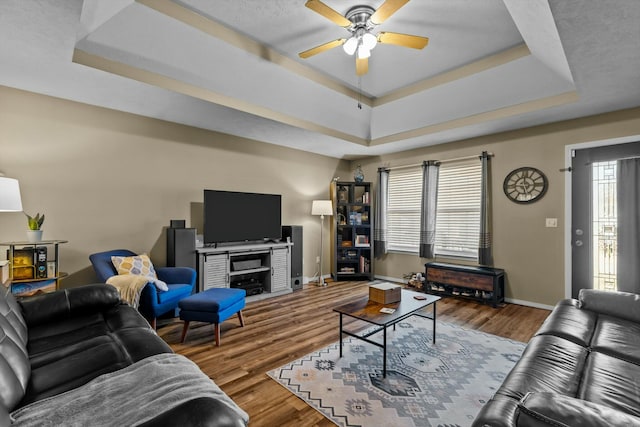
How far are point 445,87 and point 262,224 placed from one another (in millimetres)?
3227

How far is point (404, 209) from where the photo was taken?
5.68m

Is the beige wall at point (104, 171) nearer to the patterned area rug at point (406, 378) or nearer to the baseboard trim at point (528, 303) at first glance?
the patterned area rug at point (406, 378)

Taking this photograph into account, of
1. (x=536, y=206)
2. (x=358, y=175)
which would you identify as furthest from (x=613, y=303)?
(x=358, y=175)

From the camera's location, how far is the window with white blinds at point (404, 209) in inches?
216

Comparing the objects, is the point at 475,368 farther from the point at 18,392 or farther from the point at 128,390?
the point at 18,392

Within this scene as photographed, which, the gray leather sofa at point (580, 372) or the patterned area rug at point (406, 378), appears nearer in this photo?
the gray leather sofa at point (580, 372)

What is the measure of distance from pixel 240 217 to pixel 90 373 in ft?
10.2

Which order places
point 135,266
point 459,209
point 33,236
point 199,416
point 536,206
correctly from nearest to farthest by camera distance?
point 199,416
point 33,236
point 135,266
point 536,206
point 459,209

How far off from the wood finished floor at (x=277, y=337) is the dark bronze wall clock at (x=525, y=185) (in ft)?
5.03

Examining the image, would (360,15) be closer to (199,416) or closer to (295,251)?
(199,416)

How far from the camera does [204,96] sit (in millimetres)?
3289

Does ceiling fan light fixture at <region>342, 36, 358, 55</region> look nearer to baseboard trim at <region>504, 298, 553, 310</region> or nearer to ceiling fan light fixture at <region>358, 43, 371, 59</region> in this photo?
ceiling fan light fixture at <region>358, 43, 371, 59</region>

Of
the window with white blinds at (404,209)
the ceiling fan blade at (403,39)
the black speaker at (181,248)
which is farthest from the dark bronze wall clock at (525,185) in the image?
→ the black speaker at (181,248)

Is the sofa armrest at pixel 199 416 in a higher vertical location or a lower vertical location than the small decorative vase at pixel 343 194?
lower
